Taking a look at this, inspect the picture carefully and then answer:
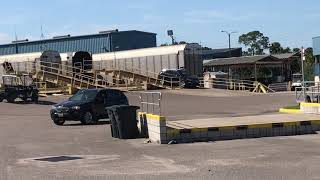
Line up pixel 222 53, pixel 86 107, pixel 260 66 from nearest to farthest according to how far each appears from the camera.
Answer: pixel 86 107
pixel 260 66
pixel 222 53

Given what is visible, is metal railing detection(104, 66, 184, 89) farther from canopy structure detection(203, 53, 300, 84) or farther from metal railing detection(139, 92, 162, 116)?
metal railing detection(139, 92, 162, 116)

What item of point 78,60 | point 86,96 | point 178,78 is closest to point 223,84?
point 178,78

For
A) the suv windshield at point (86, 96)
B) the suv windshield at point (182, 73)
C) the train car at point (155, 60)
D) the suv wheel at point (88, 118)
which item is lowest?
the suv wheel at point (88, 118)

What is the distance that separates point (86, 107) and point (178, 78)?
93.5 ft

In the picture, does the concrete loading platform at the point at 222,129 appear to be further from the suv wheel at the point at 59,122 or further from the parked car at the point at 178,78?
the parked car at the point at 178,78

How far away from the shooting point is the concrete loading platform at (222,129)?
642 inches

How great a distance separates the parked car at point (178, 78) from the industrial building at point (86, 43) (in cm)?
4174

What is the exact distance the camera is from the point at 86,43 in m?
97.7

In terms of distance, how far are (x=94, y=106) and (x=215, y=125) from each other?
9024 mm

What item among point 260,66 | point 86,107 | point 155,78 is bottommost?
point 86,107

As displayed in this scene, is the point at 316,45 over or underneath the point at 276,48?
underneath

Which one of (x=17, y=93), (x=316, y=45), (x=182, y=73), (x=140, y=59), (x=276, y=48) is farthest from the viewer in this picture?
(x=276, y=48)

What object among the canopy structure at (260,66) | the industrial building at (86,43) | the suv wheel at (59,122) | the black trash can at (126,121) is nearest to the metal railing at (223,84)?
the canopy structure at (260,66)

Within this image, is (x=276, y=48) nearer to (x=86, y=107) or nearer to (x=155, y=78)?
(x=155, y=78)
